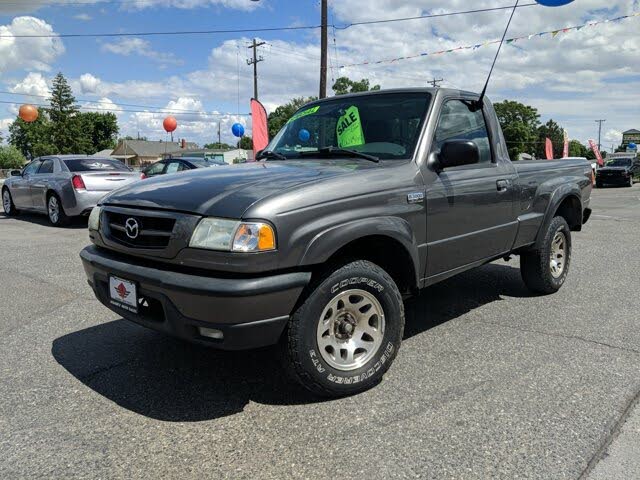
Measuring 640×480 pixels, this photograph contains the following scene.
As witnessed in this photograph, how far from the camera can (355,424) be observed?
8.86ft

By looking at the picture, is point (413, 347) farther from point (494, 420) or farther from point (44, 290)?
point (44, 290)

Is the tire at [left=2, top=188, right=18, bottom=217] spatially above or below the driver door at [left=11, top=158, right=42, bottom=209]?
below

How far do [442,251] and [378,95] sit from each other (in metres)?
1.30

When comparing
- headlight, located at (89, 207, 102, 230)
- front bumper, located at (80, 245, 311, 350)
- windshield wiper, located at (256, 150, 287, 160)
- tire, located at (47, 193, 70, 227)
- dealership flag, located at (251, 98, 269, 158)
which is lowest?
tire, located at (47, 193, 70, 227)

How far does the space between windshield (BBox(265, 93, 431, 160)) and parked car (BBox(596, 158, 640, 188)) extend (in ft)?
96.7

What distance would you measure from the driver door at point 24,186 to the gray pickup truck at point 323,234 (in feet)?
30.6

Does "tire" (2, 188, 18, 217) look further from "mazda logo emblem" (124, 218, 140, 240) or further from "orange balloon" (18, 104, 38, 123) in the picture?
"orange balloon" (18, 104, 38, 123)

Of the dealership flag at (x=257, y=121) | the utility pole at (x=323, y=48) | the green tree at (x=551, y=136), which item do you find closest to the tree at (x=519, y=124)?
the green tree at (x=551, y=136)

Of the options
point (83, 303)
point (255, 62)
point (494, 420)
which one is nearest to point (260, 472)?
point (494, 420)

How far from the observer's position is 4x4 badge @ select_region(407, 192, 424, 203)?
327 cm

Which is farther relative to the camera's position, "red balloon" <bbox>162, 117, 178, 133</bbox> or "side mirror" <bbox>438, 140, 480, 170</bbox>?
"red balloon" <bbox>162, 117, 178, 133</bbox>

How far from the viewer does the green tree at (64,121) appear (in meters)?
77.0

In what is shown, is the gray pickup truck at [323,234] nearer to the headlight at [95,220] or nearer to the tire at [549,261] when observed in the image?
the headlight at [95,220]

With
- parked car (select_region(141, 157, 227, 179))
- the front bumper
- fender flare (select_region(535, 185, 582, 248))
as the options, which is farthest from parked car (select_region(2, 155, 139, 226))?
fender flare (select_region(535, 185, 582, 248))
